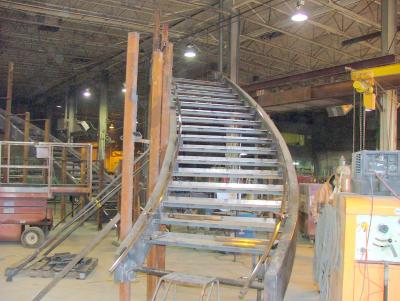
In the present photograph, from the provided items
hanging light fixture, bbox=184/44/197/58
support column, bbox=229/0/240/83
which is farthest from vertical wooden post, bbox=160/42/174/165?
hanging light fixture, bbox=184/44/197/58

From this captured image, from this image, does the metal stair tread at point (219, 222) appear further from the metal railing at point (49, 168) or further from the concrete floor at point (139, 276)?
the metal railing at point (49, 168)

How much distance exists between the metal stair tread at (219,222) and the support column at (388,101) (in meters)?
5.18

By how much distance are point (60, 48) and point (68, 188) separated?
9.93 meters

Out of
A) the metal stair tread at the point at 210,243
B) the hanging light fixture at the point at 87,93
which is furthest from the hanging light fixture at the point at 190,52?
the metal stair tread at the point at 210,243

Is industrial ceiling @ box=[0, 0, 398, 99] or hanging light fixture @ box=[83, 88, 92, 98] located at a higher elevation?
industrial ceiling @ box=[0, 0, 398, 99]

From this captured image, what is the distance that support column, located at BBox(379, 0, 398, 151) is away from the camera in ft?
33.4

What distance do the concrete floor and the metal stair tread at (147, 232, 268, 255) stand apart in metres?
1.32

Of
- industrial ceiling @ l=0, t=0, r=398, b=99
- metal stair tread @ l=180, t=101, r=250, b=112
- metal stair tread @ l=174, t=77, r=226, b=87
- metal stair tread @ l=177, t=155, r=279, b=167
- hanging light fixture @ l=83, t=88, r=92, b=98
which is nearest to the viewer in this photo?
metal stair tread @ l=177, t=155, r=279, b=167

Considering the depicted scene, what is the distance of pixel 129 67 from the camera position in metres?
5.14

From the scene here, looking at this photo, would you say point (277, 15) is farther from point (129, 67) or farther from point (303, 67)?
point (129, 67)

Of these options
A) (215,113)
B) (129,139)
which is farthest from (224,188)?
(215,113)

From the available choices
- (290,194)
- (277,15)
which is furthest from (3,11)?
(290,194)

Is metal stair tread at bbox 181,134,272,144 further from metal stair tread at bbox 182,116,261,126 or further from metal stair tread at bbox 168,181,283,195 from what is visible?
metal stair tread at bbox 168,181,283,195

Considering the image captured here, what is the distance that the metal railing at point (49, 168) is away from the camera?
10.6 meters
